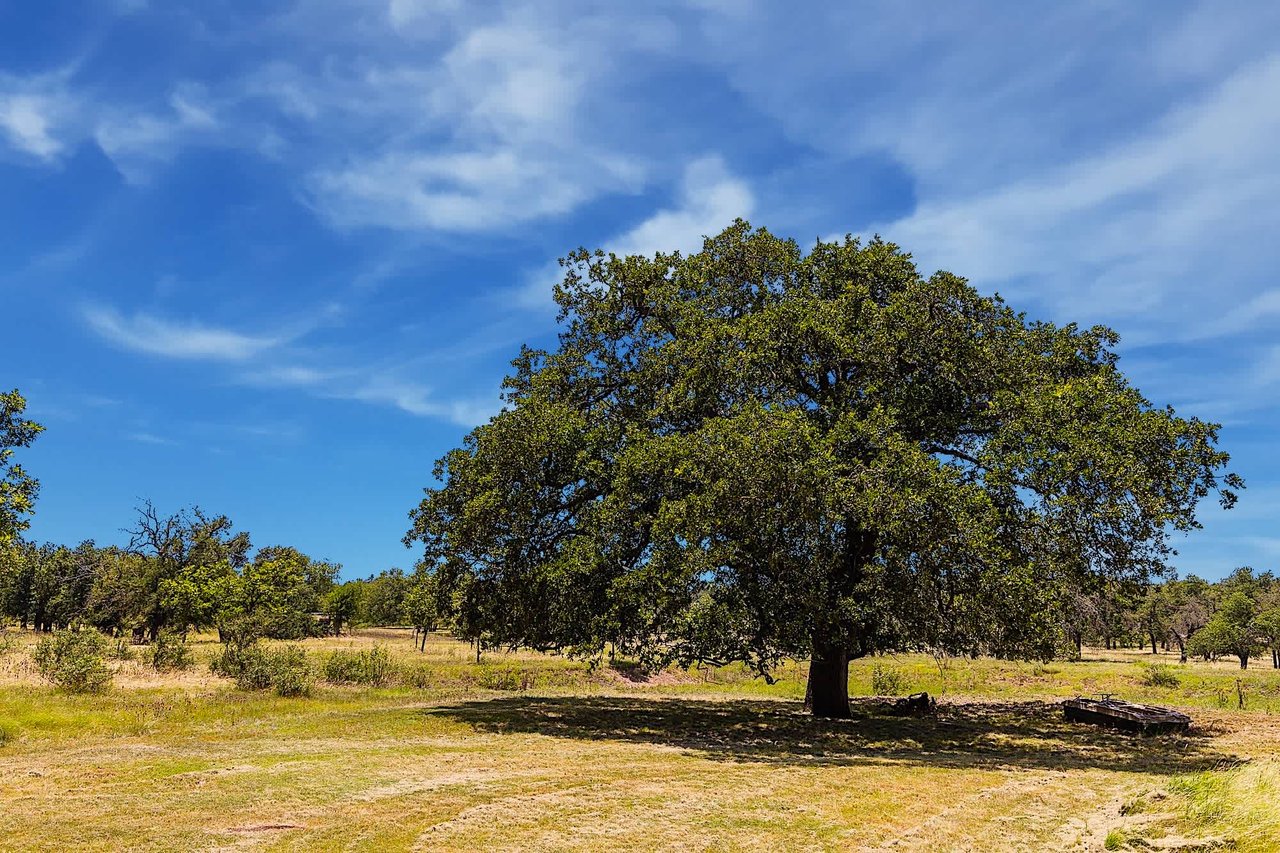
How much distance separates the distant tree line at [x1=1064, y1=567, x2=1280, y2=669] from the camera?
20.3 m

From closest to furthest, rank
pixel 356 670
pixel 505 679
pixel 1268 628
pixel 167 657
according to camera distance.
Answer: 1. pixel 356 670
2. pixel 167 657
3. pixel 505 679
4. pixel 1268 628

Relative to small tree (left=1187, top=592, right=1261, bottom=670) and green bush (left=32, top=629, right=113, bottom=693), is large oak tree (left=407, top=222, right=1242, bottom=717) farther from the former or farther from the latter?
small tree (left=1187, top=592, right=1261, bottom=670)

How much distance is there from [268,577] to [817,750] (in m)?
27.1

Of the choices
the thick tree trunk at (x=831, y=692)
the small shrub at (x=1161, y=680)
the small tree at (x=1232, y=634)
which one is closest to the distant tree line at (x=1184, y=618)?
the small tree at (x=1232, y=634)

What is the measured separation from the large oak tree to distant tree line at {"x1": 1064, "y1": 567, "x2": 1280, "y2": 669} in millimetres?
1481

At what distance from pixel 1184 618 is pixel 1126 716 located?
77918 mm

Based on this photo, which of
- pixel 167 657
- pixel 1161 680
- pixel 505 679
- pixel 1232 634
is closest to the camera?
pixel 167 657

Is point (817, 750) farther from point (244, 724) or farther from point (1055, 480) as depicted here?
point (244, 724)

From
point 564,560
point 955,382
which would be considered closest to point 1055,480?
point 955,382

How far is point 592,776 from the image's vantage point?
1402cm

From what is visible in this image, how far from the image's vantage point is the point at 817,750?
742 inches

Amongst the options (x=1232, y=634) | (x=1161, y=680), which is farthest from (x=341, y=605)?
(x=1232, y=634)

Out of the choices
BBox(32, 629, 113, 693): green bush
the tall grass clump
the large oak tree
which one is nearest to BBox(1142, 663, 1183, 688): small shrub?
the large oak tree

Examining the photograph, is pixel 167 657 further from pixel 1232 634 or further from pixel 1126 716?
pixel 1232 634
